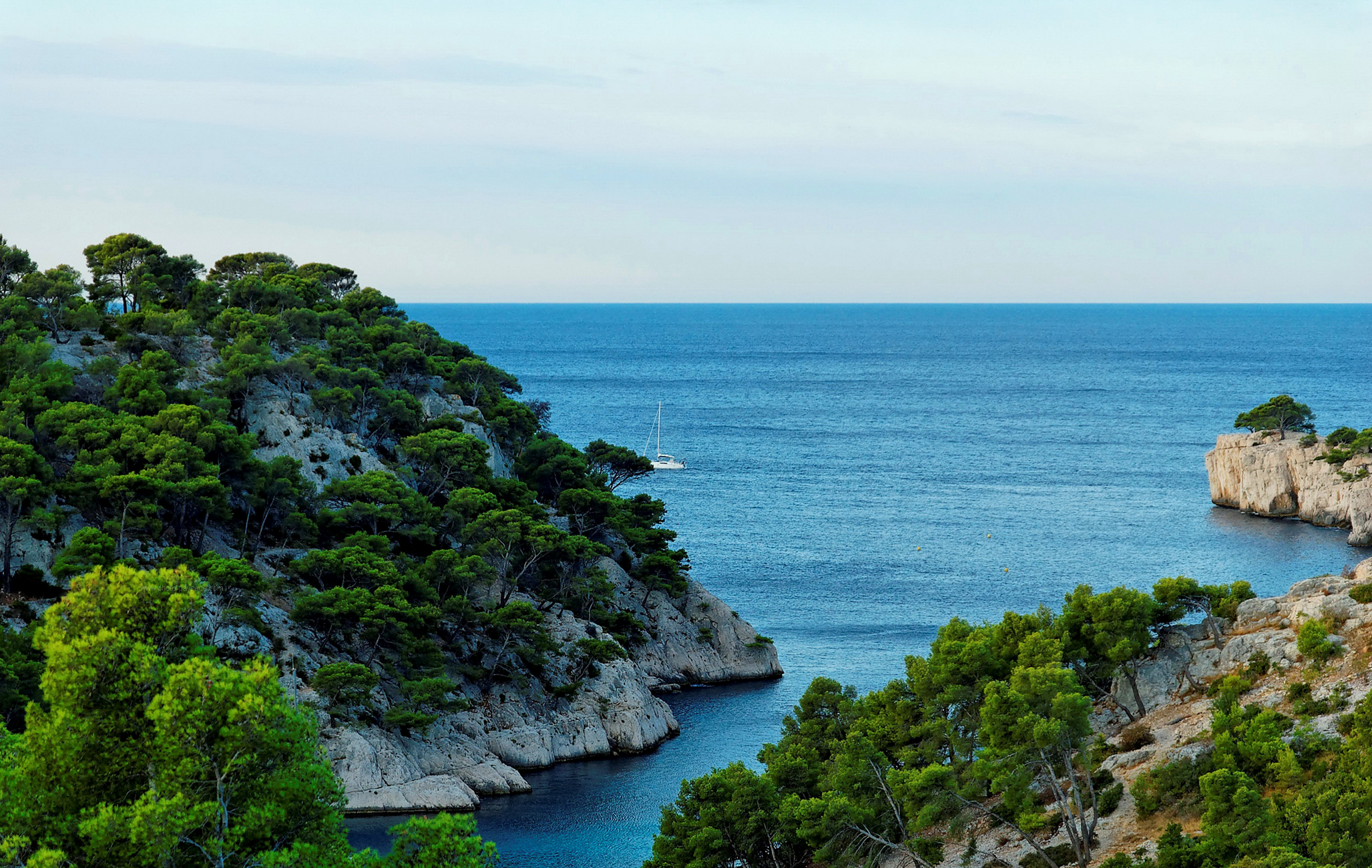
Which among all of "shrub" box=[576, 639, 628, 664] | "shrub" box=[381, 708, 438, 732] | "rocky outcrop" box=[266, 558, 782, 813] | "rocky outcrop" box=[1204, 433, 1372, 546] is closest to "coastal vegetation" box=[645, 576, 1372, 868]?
"rocky outcrop" box=[266, 558, 782, 813]

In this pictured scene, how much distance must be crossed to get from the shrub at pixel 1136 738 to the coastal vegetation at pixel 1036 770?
68 mm

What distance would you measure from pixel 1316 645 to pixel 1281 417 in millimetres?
85714

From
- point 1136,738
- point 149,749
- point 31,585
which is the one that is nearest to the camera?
point 149,749

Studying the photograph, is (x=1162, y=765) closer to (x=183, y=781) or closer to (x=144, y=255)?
(x=183, y=781)

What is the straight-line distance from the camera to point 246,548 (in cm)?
6494

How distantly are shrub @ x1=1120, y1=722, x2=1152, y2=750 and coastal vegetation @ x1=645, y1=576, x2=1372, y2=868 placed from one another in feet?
0.22

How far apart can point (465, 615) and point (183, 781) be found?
43044 mm

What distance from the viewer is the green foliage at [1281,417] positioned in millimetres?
120625

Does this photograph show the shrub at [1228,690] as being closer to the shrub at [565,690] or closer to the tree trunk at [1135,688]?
the tree trunk at [1135,688]

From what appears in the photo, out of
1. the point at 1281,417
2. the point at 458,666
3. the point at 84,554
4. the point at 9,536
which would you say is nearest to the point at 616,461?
the point at 458,666

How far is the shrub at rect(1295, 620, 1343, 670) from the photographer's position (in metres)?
43.4

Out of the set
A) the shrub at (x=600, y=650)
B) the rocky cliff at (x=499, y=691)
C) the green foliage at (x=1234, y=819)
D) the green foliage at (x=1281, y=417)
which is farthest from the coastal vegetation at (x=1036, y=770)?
the green foliage at (x=1281, y=417)

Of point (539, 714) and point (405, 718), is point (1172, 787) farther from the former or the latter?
point (539, 714)

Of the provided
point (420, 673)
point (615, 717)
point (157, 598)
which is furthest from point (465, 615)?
point (157, 598)
